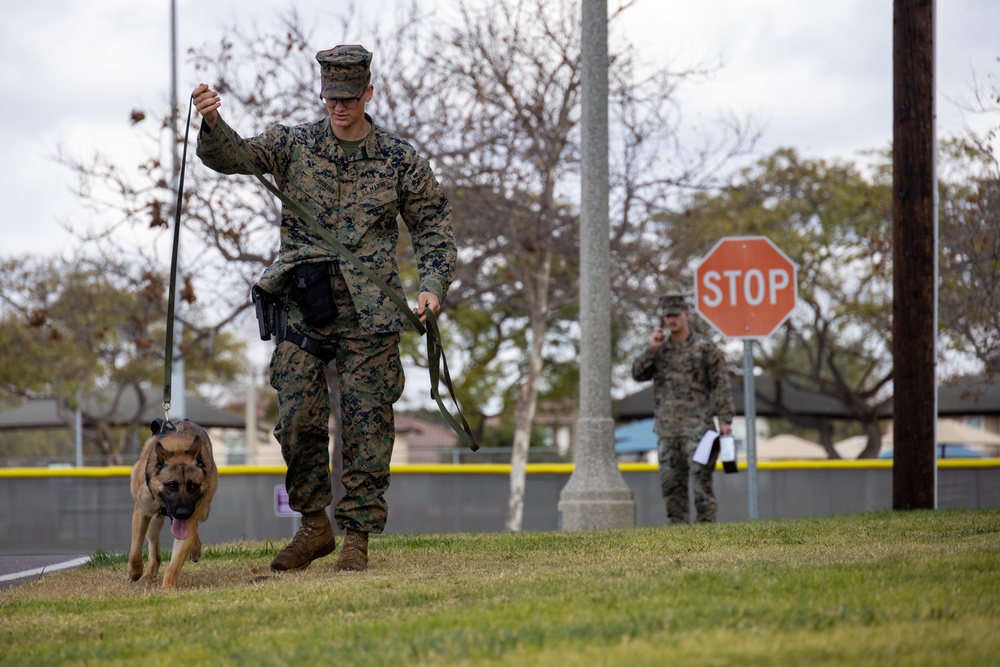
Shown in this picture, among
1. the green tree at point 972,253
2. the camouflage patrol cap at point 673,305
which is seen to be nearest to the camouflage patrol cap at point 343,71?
the camouflage patrol cap at point 673,305

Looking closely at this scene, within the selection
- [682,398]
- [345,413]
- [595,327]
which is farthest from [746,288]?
[345,413]

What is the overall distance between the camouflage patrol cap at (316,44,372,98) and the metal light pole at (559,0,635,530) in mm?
5884

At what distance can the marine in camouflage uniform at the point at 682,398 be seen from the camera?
11.5 metres

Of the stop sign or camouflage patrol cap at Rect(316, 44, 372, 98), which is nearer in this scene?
camouflage patrol cap at Rect(316, 44, 372, 98)

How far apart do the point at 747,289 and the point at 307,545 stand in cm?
703

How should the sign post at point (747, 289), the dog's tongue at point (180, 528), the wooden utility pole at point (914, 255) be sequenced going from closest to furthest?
the dog's tongue at point (180, 528)
the wooden utility pole at point (914, 255)
the sign post at point (747, 289)

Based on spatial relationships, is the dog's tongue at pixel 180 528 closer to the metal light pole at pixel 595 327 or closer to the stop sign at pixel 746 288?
the metal light pole at pixel 595 327

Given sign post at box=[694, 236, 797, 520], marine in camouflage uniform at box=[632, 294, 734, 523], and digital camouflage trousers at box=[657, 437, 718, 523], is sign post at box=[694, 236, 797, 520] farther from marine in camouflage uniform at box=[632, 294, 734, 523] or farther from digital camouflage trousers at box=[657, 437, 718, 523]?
digital camouflage trousers at box=[657, 437, 718, 523]

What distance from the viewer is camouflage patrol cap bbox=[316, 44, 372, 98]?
5.94 metres

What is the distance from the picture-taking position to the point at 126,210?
58.2 feet

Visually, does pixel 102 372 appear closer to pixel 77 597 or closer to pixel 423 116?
pixel 423 116

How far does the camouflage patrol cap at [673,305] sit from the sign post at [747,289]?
29cm

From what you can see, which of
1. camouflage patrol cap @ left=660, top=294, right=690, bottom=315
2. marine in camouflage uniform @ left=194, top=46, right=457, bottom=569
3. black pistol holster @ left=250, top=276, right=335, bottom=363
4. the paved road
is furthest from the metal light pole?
black pistol holster @ left=250, top=276, right=335, bottom=363

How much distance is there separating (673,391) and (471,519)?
803cm
